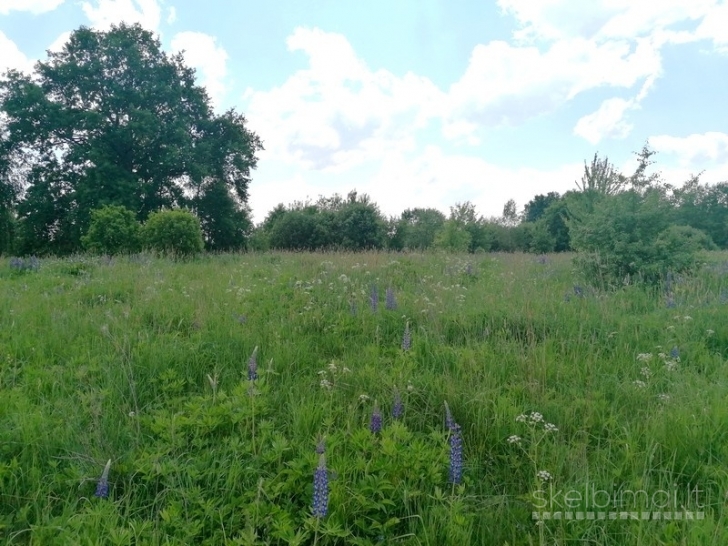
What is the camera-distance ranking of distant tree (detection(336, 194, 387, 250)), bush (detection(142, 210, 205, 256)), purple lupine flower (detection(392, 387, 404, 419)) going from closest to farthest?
purple lupine flower (detection(392, 387, 404, 419)) → bush (detection(142, 210, 205, 256)) → distant tree (detection(336, 194, 387, 250))

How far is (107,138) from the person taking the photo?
2427 centimetres

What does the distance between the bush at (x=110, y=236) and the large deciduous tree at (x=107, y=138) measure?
411 inches

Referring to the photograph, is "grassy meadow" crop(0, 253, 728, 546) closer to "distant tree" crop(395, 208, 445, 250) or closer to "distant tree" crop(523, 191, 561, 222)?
"distant tree" crop(395, 208, 445, 250)

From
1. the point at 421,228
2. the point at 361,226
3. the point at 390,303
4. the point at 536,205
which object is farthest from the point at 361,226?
the point at 536,205

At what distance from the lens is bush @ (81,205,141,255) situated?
1252cm

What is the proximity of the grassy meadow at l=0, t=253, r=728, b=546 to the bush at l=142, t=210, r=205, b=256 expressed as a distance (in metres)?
7.76

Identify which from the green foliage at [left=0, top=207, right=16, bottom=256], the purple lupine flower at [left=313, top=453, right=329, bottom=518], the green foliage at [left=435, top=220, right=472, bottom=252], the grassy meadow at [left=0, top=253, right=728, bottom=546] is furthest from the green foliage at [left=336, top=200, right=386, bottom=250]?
the purple lupine flower at [left=313, top=453, right=329, bottom=518]

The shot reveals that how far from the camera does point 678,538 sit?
5.87ft

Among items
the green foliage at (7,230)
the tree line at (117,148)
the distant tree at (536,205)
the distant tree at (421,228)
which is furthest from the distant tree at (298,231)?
the distant tree at (536,205)

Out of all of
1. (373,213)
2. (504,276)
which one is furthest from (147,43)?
(504,276)

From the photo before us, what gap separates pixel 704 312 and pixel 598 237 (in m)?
2.85

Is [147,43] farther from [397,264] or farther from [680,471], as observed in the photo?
[680,471]

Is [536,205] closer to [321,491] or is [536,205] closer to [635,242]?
[635,242]

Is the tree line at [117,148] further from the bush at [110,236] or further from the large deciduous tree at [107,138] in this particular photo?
the bush at [110,236]
